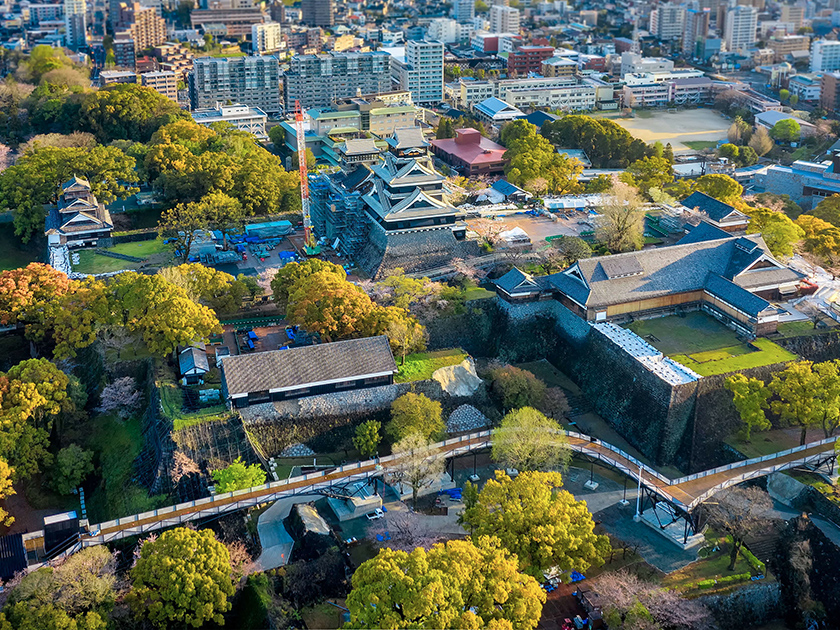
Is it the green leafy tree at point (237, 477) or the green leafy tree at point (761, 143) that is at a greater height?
the green leafy tree at point (761, 143)

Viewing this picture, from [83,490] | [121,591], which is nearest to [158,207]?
[83,490]

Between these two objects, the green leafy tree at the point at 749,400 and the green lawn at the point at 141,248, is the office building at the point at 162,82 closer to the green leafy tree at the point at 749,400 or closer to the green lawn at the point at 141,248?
the green lawn at the point at 141,248

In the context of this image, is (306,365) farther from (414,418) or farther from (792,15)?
(792,15)

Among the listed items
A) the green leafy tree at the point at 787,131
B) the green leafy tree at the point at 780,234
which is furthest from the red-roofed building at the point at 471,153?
the green leafy tree at the point at 787,131

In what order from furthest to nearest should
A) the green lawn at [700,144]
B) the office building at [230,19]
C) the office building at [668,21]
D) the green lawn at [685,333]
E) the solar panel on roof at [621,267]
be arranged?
the office building at [230,19], the office building at [668,21], the green lawn at [700,144], the solar panel on roof at [621,267], the green lawn at [685,333]

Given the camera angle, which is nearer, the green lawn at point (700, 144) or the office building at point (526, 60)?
the green lawn at point (700, 144)

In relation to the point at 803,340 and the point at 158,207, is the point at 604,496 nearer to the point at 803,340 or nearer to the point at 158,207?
the point at 803,340
